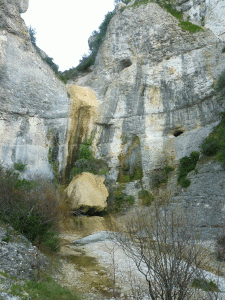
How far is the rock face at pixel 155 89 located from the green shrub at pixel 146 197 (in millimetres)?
980

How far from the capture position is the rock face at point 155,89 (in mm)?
20406

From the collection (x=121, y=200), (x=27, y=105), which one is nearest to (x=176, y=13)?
(x=27, y=105)

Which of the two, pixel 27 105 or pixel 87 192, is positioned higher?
pixel 27 105

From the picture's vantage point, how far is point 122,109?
75.8 ft

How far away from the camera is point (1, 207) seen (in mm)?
9930

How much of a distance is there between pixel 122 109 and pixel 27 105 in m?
8.29

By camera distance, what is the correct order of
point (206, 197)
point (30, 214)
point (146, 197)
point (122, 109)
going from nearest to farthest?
point (30, 214) < point (206, 197) < point (146, 197) < point (122, 109)

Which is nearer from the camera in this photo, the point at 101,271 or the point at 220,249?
the point at 101,271

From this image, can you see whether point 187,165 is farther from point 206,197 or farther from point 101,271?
point 101,271

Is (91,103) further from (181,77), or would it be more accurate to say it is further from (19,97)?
(181,77)

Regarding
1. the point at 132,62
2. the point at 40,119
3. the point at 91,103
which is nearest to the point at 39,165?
the point at 40,119

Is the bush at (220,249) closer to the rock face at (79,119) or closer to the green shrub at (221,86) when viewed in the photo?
the green shrub at (221,86)

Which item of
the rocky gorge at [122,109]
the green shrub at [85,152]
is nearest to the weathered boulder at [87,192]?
the rocky gorge at [122,109]

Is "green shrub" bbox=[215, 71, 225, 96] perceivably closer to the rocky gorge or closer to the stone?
the rocky gorge
